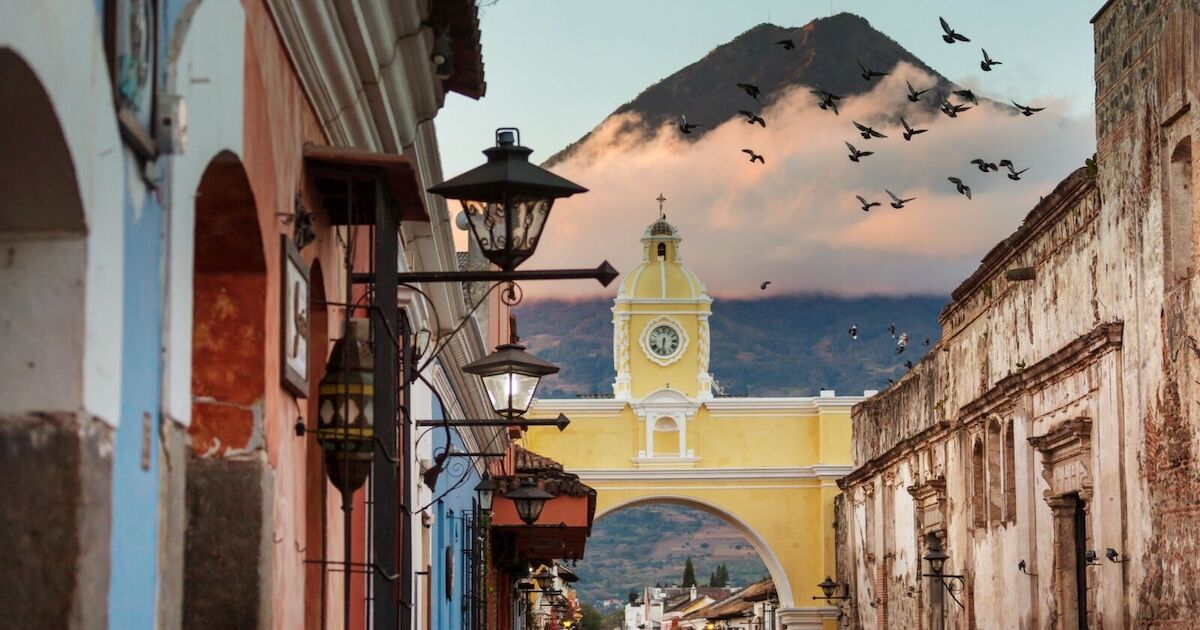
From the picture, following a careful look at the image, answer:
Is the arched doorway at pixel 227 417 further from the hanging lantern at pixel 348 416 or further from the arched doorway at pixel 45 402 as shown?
the arched doorway at pixel 45 402

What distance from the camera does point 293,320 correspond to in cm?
604

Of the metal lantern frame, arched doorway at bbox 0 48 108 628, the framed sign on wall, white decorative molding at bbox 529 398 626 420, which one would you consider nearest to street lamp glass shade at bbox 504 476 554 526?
the metal lantern frame

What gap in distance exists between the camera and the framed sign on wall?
5840 millimetres

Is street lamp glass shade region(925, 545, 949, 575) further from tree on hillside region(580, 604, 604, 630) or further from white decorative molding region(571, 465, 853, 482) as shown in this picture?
tree on hillside region(580, 604, 604, 630)

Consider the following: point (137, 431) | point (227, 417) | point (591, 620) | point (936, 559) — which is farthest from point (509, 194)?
point (591, 620)

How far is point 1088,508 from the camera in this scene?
15.8 m

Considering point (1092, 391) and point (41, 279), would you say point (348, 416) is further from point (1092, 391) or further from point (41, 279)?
point (1092, 391)

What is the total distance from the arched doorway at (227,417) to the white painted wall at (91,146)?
1431mm

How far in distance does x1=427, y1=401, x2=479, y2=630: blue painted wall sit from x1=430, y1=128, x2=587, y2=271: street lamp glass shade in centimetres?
575

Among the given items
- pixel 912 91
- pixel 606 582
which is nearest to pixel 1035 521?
pixel 912 91

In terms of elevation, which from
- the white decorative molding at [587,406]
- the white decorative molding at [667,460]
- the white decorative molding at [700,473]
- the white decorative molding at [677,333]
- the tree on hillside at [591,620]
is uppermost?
the white decorative molding at [677,333]

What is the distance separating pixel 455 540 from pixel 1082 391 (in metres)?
5.52

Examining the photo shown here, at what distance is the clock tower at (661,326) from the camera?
5116 cm

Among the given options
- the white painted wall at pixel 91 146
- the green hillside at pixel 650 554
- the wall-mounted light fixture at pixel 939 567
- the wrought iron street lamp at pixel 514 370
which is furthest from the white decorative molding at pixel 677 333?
the green hillside at pixel 650 554
